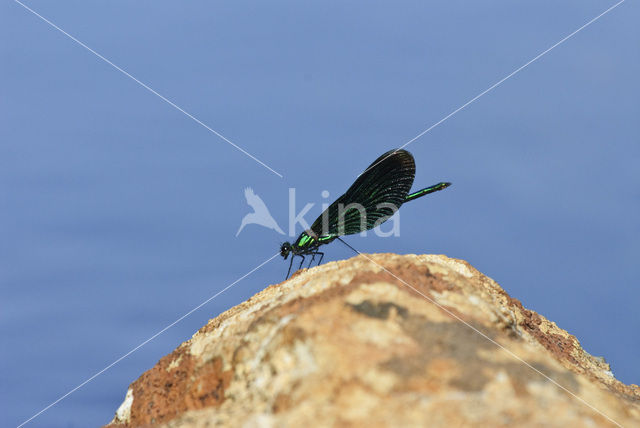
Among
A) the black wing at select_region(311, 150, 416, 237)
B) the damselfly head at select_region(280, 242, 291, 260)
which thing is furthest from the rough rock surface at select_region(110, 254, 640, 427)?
the damselfly head at select_region(280, 242, 291, 260)

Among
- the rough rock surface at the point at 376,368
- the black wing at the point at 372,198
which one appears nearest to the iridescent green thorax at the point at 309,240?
the black wing at the point at 372,198

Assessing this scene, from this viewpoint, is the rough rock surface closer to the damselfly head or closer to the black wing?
Answer: the black wing

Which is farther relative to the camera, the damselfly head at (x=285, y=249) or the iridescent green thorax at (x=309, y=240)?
the damselfly head at (x=285, y=249)

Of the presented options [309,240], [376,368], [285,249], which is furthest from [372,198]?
[376,368]

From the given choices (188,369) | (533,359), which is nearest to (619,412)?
(533,359)

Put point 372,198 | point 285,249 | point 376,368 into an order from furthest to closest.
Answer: point 285,249 < point 372,198 < point 376,368

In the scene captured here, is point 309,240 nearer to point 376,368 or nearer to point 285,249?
point 285,249

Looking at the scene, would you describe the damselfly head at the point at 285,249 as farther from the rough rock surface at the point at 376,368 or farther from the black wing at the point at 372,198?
the rough rock surface at the point at 376,368
